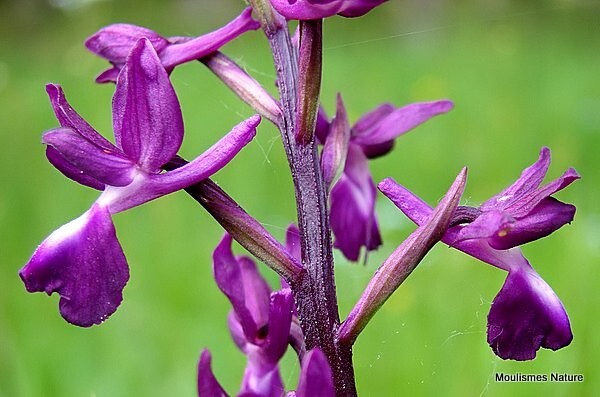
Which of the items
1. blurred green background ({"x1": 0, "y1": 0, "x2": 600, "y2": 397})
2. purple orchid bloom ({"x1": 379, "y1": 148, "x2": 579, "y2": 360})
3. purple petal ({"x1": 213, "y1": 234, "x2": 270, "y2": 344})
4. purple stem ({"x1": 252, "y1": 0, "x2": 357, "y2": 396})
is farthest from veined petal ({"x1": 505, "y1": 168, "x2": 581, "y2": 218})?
blurred green background ({"x1": 0, "y1": 0, "x2": 600, "y2": 397})

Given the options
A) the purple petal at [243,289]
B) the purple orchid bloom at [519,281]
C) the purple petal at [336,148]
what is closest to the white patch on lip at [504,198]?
the purple orchid bloom at [519,281]

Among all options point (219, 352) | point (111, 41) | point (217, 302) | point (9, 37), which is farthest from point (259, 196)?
point (9, 37)

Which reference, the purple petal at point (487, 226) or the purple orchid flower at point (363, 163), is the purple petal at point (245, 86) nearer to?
the purple orchid flower at point (363, 163)

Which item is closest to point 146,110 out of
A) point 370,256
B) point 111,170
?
point 111,170

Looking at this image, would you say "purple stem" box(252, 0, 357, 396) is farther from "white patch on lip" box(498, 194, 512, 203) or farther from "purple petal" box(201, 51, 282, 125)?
"white patch on lip" box(498, 194, 512, 203)

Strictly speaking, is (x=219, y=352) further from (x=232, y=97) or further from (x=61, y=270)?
(x=232, y=97)

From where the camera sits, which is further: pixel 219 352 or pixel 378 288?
pixel 219 352

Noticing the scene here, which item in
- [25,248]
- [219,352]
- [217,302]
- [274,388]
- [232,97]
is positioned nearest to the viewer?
[274,388]
